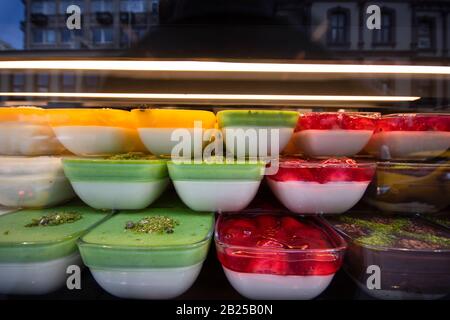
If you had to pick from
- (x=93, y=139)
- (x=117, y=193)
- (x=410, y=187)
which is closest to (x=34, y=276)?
(x=117, y=193)

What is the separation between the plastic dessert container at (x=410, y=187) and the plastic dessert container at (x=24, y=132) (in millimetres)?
1175

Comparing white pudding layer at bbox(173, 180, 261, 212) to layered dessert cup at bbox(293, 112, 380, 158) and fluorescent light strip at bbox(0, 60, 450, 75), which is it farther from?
fluorescent light strip at bbox(0, 60, 450, 75)

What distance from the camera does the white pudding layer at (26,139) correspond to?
99 cm

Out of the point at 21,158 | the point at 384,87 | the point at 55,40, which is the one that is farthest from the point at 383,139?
the point at 21,158

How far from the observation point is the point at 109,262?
0.73 m

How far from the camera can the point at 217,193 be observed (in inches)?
35.0

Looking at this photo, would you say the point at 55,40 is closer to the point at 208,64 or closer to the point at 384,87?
the point at 208,64

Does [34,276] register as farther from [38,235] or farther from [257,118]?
[257,118]

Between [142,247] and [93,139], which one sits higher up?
[93,139]

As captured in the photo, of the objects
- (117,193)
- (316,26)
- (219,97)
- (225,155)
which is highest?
(316,26)

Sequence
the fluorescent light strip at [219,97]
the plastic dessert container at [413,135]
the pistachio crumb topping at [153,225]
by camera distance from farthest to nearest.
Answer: the fluorescent light strip at [219,97] → the plastic dessert container at [413,135] → the pistachio crumb topping at [153,225]

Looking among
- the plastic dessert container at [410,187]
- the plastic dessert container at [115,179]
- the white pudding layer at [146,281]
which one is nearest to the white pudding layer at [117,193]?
the plastic dessert container at [115,179]

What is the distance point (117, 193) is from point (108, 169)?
0.28 feet

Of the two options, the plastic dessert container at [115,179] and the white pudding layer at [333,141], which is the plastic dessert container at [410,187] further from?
the plastic dessert container at [115,179]
